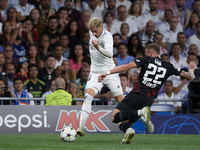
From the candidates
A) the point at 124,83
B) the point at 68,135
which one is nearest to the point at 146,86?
the point at 68,135

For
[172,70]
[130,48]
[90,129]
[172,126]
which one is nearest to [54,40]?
[130,48]

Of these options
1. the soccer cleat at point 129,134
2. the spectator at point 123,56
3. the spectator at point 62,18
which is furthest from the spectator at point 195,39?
the soccer cleat at point 129,134

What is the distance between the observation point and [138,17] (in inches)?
522

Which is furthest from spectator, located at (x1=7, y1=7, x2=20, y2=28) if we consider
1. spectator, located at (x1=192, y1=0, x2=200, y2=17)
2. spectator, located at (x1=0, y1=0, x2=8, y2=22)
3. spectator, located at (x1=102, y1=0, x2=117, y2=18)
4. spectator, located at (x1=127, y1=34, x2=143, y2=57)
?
spectator, located at (x1=192, y1=0, x2=200, y2=17)

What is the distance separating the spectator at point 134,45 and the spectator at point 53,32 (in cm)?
235

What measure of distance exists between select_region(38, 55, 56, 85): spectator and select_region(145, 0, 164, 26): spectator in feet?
13.7

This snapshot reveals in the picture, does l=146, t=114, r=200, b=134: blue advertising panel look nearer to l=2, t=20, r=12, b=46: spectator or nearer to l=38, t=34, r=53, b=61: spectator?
l=38, t=34, r=53, b=61: spectator

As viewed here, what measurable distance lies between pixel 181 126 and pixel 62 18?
16.8 ft

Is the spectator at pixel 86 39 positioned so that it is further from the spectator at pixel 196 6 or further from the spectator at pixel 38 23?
the spectator at pixel 196 6

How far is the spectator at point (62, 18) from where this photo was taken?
12.1 m

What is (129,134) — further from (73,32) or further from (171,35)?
(171,35)

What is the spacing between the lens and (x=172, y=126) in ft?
32.6

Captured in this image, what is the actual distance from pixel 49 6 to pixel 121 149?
27.1ft

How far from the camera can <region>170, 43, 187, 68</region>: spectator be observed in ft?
40.9
